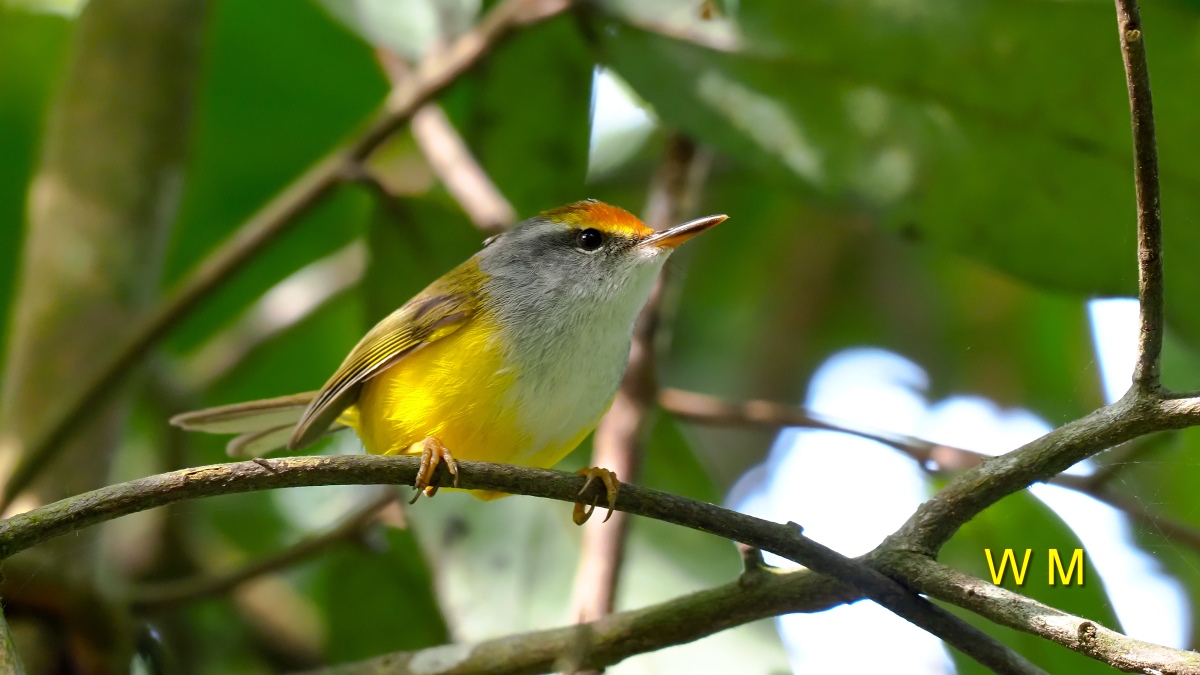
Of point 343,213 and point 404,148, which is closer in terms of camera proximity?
point 343,213

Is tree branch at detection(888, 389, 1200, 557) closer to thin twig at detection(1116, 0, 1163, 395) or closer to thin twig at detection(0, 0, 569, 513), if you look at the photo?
thin twig at detection(1116, 0, 1163, 395)

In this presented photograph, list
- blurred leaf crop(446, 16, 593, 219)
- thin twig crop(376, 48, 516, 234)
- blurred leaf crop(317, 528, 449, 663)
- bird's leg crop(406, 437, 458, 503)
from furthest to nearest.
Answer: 1. blurred leaf crop(446, 16, 593, 219)
2. blurred leaf crop(317, 528, 449, 663)
3. thin twig crop(376, 48, 516, 234)
4. bird's leg crop(406, 437, 458, 503)

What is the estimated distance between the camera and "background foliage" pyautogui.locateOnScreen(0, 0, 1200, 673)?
10.2 feet

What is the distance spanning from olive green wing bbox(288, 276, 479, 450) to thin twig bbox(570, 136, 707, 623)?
61cm

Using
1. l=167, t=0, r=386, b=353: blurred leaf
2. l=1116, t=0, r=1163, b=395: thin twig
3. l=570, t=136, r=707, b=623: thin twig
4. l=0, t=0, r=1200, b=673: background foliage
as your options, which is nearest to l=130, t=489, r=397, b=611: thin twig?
l=0, t=0, r=1200, b=673: background foliage

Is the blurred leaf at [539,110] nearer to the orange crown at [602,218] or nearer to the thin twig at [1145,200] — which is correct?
the orange crown at [602,218]

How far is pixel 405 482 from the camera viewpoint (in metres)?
1.81

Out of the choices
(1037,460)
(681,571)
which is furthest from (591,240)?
(1037,460)

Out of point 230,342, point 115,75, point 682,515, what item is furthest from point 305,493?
point 682,515

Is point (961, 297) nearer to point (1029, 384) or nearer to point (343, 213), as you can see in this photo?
point (1029, 384)

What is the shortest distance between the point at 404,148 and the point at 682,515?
12.7 feet

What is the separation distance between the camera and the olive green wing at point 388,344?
2.90 metres

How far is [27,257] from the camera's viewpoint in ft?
11.4

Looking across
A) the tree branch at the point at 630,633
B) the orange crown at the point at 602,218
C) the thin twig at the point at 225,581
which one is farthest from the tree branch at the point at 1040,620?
the thin twig at the point at 225,581
